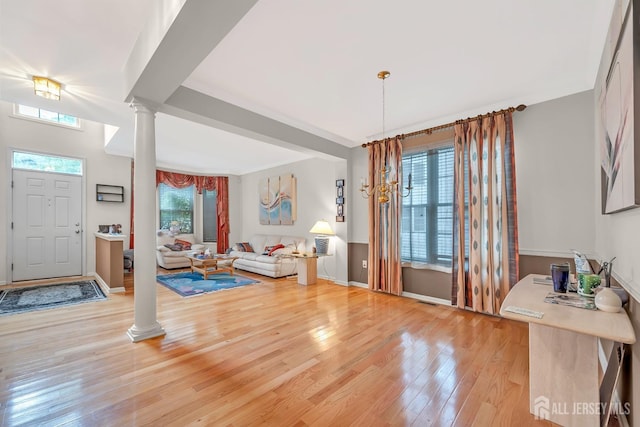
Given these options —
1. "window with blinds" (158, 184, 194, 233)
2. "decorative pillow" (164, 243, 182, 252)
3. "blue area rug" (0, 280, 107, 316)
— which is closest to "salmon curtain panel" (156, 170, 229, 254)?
"window with blinds" (158, 184, 194, 233)

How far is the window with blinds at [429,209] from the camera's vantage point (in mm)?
3824

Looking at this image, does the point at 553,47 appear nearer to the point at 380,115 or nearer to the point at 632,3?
the point at 632,3

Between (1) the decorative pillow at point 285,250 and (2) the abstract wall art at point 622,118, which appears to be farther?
(1) the decorative pillow at point 285,250

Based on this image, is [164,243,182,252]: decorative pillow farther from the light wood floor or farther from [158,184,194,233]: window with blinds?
the light wood floor

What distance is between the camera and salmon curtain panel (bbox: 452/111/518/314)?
10.5 ft

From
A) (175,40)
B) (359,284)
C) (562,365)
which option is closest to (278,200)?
(359,284)

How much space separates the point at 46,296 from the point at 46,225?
1965mm

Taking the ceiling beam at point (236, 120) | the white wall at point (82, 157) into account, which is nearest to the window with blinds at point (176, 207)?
the white wall at point (82, 157)

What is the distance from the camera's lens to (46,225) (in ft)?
17.1

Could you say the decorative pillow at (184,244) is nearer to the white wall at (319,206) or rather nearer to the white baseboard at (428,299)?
the white wall at (319,206)

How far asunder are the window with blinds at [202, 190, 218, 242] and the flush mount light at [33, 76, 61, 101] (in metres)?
5.03

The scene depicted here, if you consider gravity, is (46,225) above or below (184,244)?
above

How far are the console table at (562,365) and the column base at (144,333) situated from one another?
2993mm

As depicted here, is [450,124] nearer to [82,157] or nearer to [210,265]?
[210,265]
